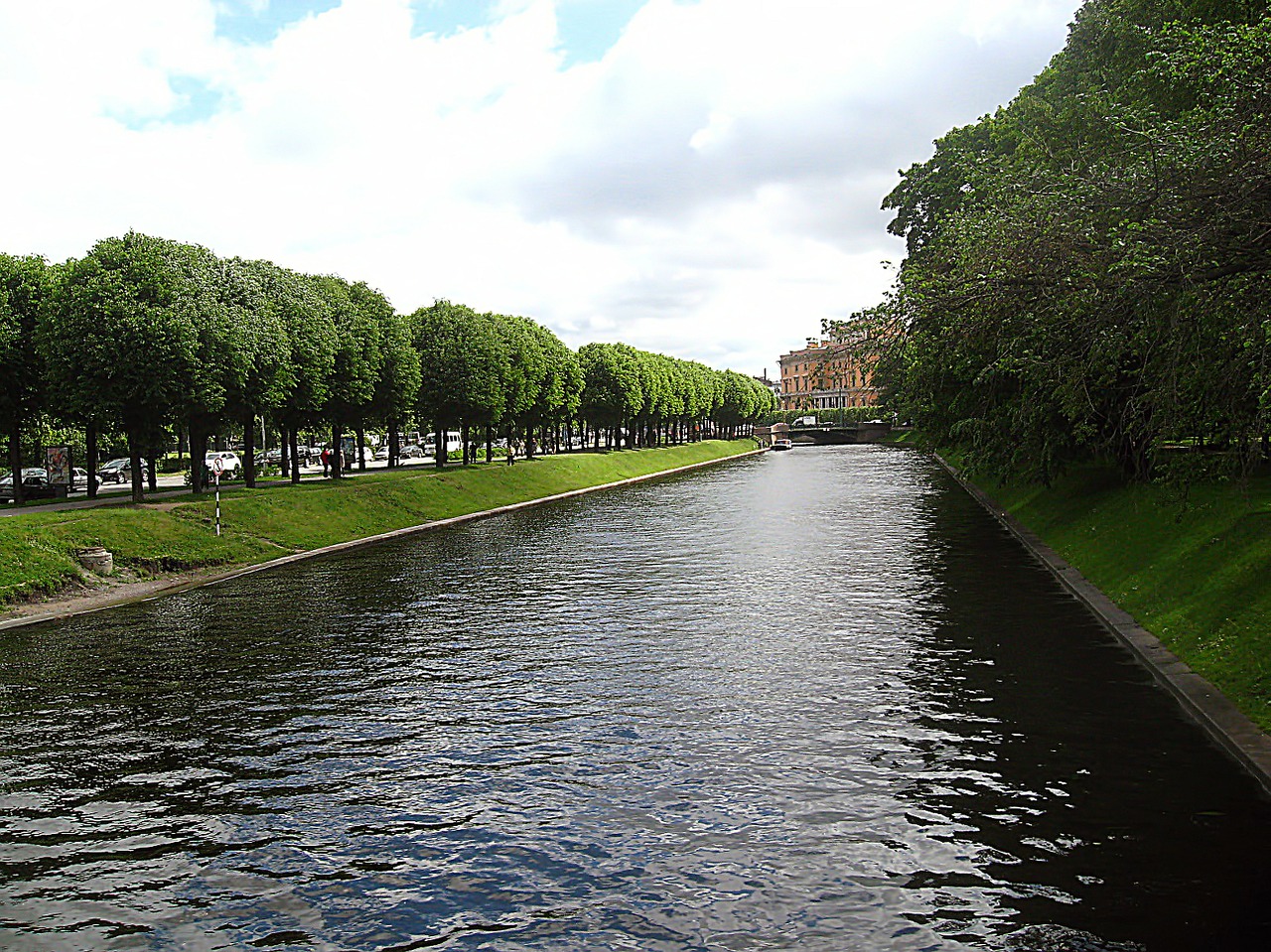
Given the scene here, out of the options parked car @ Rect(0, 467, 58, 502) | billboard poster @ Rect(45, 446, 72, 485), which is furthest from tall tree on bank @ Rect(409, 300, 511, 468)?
parked car @ Rect(0, 467, 58, 502)

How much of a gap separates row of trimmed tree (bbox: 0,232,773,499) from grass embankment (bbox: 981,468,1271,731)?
29526 millimetres

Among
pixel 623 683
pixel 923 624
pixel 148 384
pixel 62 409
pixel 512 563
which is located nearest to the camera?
pixel 623 683

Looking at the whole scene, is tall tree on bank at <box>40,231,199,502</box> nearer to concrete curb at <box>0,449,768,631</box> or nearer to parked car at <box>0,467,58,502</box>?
concrete curb at <box>0,449,768,631</box>

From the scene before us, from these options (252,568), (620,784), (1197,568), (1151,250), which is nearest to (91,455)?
(252,568)

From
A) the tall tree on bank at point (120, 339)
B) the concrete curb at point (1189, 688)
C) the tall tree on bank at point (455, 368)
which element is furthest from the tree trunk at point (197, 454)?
the concrete curb at point (1189, 688)

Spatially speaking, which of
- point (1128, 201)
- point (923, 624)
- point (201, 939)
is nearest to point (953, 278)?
point (1128, 201)

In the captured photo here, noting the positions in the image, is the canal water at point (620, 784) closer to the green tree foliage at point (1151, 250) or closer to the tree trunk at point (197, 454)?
the green tree foliage at point (1151, 250)

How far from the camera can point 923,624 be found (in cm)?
2158

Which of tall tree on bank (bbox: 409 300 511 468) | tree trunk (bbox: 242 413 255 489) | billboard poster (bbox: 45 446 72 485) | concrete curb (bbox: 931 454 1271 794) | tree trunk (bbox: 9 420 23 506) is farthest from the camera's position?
tall tree on bank (bbox: 409 300 511 468)

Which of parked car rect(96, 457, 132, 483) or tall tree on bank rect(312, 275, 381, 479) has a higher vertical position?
tall tree on bank rect(312, 275, 381, 479)

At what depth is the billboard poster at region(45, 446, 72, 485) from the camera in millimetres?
52000

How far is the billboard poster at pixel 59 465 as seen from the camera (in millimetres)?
52000

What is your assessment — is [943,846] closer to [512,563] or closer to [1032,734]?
[1032,734]

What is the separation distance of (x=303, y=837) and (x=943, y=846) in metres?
6.31
